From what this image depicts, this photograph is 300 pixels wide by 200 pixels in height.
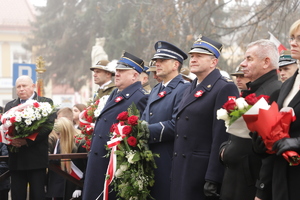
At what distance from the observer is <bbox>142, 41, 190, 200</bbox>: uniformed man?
6.72 m

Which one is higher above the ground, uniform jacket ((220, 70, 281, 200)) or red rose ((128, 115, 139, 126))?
red rose ((128, 115, 139, 126))

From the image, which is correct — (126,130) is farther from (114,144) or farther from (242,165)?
(242,165)

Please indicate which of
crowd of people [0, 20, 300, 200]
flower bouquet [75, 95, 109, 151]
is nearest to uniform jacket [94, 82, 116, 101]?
flower bouquet [75, 95, 109, 151]

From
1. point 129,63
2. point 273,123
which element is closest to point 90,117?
point 129,63

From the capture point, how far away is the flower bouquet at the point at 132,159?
6.61m

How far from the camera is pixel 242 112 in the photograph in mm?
4496

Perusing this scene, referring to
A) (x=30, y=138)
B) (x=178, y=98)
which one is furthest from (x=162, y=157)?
(x=30, y=138)

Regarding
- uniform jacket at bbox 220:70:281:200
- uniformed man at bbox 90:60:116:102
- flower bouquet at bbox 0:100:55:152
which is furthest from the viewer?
uniformed man at bbox 90:60:116:102

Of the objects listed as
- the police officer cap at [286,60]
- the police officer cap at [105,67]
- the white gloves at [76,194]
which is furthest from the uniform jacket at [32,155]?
the police officer cap at [286,60]

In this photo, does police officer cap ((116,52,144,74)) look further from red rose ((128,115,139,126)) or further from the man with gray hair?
the man with gray hair

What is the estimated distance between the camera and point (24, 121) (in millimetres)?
8305

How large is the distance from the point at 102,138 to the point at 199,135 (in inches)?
79.4

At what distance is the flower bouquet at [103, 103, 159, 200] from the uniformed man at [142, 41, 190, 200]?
0.11 m

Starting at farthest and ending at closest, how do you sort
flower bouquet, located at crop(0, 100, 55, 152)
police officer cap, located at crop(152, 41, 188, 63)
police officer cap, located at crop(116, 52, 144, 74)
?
flower bouquet, located at crop(0, 100, 55, 152), police officer cap, located at crop(116, 52, 144, 74), police officer cap, located at crop(152, 41, 188, 63)
